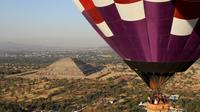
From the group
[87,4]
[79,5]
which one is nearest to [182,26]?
[87,4]

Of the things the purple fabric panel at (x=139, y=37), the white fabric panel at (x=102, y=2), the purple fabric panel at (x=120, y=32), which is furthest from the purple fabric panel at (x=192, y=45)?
the white fabric panel at (x=102, y=2)

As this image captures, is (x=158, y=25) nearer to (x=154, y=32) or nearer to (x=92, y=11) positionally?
(x=154, y=32)

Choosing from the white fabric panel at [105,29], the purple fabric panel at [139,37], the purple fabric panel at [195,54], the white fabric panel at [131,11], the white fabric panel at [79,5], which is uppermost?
the white fabric panel at [79,5]

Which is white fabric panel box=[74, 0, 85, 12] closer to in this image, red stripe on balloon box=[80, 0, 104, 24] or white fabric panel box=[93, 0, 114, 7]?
red stripe on balloon box=[80, 0, 104, 24]

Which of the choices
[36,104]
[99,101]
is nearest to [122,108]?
[99,101]

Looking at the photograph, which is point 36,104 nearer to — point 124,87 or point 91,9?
point 124,87

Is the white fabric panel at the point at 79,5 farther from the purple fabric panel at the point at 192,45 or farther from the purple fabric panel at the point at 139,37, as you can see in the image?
the purple fabric panel at the point at 192,45

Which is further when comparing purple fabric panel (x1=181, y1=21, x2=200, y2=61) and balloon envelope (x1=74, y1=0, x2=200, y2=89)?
purple fabric panel (x1=181, y1=21, x2=200, y2=61)

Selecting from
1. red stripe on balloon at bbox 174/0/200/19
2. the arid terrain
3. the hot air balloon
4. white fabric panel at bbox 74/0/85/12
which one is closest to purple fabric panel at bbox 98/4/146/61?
the hot air balloon
